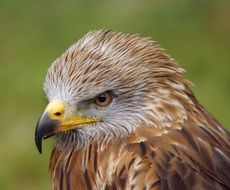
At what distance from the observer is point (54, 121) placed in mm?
6582

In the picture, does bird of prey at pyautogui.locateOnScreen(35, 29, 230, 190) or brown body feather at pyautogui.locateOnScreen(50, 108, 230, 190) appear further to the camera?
bird of prey at pyautogui.locateOnScreen(35, 29, 230, 190)

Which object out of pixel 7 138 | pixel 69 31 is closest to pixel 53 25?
pixel 69 31

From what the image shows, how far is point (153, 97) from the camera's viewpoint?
21.8 ft

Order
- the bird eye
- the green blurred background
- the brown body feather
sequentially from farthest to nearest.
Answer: the green blurred background
the bird eye
the brown body feather

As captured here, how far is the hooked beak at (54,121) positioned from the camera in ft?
21.5

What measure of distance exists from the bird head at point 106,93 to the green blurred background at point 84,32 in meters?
3.69

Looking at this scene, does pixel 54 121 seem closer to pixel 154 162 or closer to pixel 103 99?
pixel 103 99

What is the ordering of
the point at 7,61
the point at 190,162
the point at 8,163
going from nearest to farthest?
the point at 190,162
the point at 8,163
the point at 7,61

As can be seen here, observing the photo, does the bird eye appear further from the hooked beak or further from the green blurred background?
the green blurred background

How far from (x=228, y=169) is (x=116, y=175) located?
0.61 metres

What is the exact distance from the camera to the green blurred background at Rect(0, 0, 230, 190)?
1082 centimetres

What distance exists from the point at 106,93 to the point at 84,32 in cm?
523

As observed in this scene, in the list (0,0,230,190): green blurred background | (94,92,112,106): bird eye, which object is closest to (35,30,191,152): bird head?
(94,92,112,106): bird eye

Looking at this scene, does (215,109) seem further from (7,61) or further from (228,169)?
(228,169)
